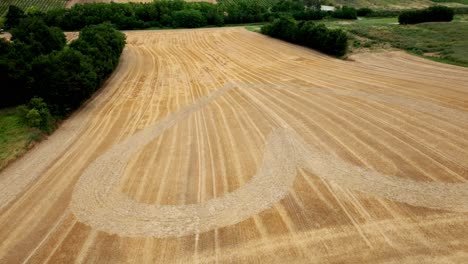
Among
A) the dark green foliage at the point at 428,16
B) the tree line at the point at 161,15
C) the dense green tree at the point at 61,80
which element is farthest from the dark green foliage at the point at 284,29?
the dense green tree at the point at 61,80

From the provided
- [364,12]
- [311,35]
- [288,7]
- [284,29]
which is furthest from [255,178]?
[288,7]

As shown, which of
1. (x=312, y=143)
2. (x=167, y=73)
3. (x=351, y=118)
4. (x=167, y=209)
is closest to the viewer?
(x=167, y=209)

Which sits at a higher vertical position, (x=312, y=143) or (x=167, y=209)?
(x=312, y=143)

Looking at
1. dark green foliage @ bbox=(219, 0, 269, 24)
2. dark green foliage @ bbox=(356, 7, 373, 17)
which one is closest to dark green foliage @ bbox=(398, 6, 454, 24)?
dark green foliage @ bbox=(356, 7, 373, 17)

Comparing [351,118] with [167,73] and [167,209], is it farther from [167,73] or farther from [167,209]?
[167,73]

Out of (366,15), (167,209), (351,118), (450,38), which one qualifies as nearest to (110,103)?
(167,209)
